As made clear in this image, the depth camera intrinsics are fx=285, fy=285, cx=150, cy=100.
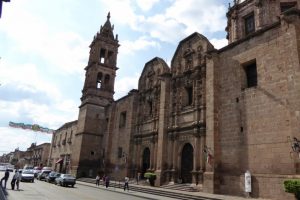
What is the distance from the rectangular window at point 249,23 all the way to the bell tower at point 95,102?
18571mm

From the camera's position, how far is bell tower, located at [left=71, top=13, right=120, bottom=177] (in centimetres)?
3747

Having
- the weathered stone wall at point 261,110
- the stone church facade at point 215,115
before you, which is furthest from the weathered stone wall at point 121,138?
the weathered stone wall at point 261,110

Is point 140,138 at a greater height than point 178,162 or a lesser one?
greater

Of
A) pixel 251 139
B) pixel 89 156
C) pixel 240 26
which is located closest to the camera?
pixel 251 139

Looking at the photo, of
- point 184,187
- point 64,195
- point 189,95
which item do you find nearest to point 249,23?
point 189,95

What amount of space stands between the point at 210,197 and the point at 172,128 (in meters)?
9.28

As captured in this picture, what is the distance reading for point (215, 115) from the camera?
19.9 metres

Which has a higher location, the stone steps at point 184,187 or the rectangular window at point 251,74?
the rectangular window at point 251,74

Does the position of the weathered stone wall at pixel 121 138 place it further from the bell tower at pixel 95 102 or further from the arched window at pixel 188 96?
the arched window at pixel 188 96

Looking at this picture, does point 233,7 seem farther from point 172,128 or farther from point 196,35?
point 172,128

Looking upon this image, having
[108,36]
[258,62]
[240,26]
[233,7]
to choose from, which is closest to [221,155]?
[258,62]

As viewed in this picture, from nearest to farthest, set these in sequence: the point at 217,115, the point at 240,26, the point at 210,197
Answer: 1. the point at 210,197
2. the point at 217,115
3. the point at 240,26

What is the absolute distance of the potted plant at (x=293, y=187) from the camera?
1294 cm

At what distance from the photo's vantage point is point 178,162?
2358 cm
